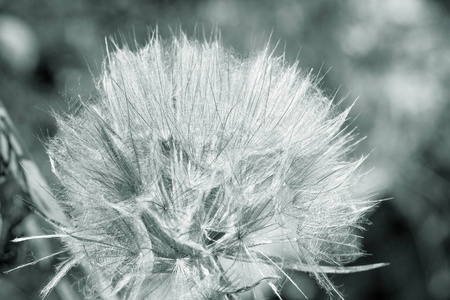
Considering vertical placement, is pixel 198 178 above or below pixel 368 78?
above

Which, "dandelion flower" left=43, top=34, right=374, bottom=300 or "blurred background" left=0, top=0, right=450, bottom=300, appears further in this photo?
"blurred background" left=0, top=0, right=450, bottom=300

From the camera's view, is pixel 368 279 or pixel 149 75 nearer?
pixel 149 75

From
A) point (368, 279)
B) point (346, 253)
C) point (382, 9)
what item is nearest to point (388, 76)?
point (382, 9)

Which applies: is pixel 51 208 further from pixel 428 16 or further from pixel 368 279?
pixel 428 16

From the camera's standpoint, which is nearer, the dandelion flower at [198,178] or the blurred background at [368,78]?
the dandelion flower at [198,178]
